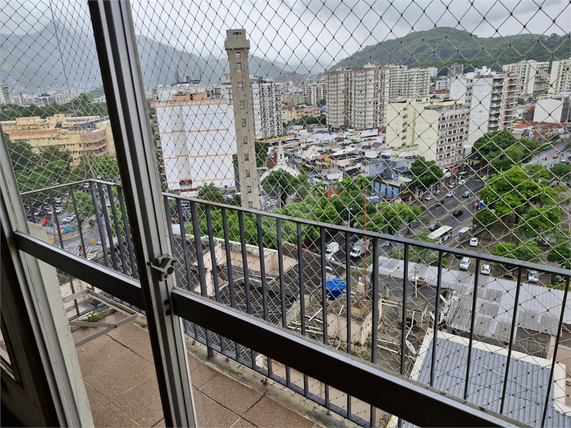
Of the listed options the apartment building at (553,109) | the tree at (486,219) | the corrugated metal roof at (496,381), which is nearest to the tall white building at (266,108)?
the tree at (486,219)

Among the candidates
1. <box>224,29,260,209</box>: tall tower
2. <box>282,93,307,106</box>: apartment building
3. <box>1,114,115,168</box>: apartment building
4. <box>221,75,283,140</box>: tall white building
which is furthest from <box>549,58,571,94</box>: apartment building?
<box>1,114,115,168</box>: apartment building

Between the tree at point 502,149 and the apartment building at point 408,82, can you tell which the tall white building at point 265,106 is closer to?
the apartment building at point 408,82

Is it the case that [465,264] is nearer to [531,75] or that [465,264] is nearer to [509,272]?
[509,272]

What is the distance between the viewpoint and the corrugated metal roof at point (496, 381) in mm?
1744

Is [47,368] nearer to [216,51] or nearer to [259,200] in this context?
[259,200]

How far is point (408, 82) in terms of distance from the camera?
137 cm

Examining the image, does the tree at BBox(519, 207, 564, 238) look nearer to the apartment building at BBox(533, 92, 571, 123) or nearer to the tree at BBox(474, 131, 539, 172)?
the tree at BBox(474, 131, 539, 172)

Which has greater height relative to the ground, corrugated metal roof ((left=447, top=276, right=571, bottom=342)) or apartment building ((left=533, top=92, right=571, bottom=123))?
apartment building ((left=533, top=92, right=571, bottom=123))

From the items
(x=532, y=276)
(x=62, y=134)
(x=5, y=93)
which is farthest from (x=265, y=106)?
(x=5, y=93)

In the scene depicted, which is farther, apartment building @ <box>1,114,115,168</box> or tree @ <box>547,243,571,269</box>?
apartment building @ <box>1,114,115,168</box>

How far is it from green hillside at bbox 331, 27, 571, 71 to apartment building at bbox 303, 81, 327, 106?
11.1 inches

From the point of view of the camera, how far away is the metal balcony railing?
1.43m

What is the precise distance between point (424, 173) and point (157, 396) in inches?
78.2

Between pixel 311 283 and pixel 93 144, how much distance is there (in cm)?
197
